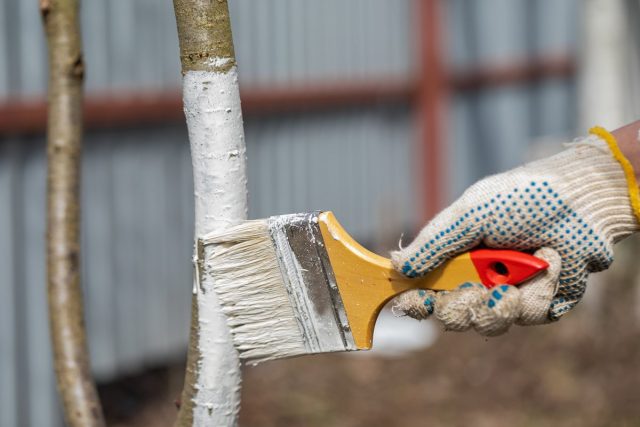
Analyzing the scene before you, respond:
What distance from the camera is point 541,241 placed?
186cm

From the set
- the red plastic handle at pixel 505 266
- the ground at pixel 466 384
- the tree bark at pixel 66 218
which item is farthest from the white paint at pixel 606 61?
the tree bark at pixel 66 218

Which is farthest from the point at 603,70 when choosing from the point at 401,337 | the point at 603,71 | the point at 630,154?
the point at 630,154

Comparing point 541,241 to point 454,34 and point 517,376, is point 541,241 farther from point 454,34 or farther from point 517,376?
point 454,34

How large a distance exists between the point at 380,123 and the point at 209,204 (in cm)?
472

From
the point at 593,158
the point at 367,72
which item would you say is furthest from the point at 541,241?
the point at 367,72

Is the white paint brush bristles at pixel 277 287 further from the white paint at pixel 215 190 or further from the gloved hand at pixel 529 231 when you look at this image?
the gloved hand at pixel 529 231

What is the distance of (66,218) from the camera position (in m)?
2.12

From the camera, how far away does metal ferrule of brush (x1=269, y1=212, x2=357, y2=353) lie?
5.86ft

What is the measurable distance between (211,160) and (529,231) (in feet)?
2.01

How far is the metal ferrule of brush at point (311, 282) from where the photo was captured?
5.86ft

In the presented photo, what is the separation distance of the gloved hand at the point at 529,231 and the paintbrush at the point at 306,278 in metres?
0.04

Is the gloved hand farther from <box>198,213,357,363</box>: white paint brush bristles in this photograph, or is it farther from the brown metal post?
the brown metal post

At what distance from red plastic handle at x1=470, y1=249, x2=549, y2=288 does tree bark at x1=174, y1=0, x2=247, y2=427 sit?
459mm

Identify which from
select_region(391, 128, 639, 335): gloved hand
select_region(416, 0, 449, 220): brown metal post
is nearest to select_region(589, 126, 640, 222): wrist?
select_region(391, 128, 639, 335): gloved hand
